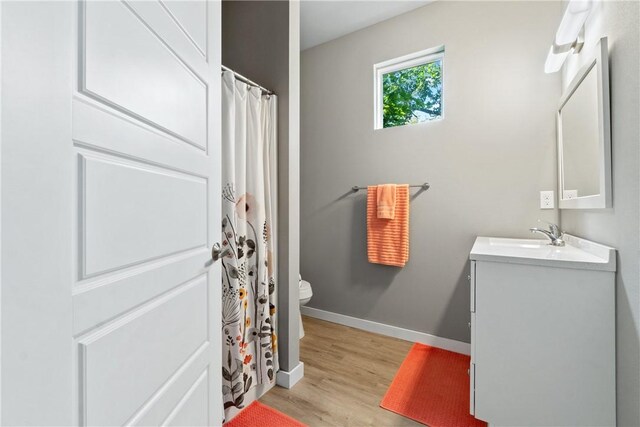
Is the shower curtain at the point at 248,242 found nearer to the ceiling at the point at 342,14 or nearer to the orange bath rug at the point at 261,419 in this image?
the orange bath rug at the point at 261,419

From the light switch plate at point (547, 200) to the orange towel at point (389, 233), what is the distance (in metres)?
0.84

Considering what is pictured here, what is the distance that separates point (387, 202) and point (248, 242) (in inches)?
47.0

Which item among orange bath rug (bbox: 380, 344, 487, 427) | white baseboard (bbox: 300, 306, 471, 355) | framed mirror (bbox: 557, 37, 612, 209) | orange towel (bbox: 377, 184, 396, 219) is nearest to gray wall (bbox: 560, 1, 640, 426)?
framed mirror (bbox: 557, 37, 612, 209)

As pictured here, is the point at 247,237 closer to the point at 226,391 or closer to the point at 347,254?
the point at 226,391

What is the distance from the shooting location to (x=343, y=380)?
1737 millimetres

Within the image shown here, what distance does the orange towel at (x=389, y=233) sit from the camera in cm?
223

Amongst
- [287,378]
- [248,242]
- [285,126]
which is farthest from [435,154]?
[287,378]

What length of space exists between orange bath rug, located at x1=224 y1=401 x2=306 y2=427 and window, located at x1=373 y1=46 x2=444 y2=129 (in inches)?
84.4

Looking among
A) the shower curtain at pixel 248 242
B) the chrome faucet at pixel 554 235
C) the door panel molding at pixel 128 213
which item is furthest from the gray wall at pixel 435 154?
the door panel molding at pixel 128 213

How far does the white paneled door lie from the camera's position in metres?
0.38

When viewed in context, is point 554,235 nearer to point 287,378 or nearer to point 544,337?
point 544,337

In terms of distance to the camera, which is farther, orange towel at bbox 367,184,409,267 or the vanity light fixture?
orange towel at bbox 367,184,409,267

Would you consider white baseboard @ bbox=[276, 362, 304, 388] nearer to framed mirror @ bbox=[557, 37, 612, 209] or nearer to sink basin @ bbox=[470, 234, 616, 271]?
sink basin @ bbox=[470, 234, 616, 271]

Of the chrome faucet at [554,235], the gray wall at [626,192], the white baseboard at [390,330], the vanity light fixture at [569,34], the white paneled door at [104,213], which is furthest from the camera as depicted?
the white baseboard at [390,330]
